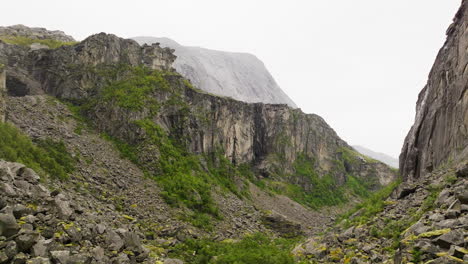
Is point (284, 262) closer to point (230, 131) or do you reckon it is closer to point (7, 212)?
point (7, 212)

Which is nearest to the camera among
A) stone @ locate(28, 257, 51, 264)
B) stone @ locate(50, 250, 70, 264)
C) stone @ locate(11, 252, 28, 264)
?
stone @ locate(11, 252, 28, 264)

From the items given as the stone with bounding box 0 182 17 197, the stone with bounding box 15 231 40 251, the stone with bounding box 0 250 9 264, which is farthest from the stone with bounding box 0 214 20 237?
the stone with bounding box 0 182 17 197

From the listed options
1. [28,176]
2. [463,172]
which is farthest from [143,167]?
[463,172]

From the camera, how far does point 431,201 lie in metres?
19.0

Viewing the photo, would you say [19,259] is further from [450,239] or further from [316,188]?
[316,188]

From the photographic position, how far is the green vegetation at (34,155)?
25519 mm

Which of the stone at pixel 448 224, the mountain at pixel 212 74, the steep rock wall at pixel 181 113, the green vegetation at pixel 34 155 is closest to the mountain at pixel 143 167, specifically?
the green vegetation at pixel 34 155

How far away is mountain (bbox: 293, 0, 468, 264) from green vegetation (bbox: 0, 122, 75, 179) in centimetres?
2425

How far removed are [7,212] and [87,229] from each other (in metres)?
4.53

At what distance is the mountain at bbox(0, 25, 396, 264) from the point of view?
16891mm

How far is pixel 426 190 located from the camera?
2273cm

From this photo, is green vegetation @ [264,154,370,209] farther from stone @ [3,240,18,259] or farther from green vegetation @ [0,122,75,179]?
stone @ [3,240,18,259]

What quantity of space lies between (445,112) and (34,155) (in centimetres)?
4088

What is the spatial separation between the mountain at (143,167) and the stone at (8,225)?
0.12ft
